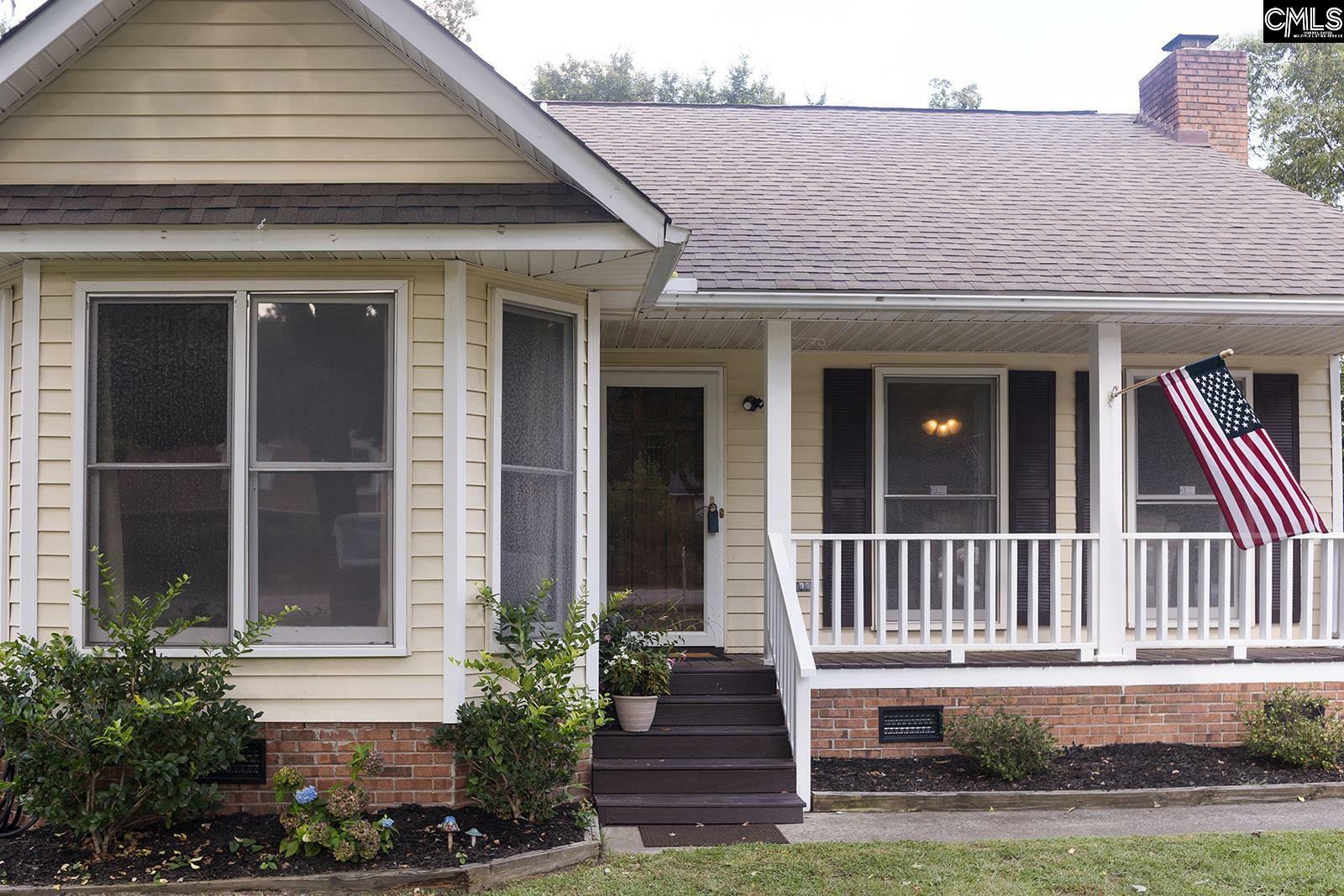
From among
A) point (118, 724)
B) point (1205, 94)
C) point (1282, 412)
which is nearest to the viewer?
point (118, 724)

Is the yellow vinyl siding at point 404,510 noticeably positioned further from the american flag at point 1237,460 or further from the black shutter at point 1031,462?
the black shutter at point 1031,462

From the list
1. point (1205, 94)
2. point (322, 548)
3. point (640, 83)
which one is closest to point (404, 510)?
point (322, 548)

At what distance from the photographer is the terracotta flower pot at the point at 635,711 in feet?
22.2

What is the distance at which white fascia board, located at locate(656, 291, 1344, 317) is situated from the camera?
7.15m

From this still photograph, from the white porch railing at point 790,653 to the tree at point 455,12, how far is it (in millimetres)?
26399

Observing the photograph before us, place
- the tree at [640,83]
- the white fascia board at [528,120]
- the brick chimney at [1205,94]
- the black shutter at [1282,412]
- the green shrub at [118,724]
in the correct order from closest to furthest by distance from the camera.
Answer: the green shrub at [118,724] → the white fascia board at [528,120] → the black shutter at [1282,412] → the brick chimney at [1205,94] → the tree at [640,83]

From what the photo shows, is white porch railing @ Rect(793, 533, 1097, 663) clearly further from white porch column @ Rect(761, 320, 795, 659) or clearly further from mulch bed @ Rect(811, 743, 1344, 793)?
mulch bed @ Rect(811, 743, 1344, 793)

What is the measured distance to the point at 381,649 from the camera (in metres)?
5.83

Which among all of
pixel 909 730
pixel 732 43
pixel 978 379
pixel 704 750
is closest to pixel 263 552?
pixel 704 750

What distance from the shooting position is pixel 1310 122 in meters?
21.3

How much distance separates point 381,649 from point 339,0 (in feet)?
10.8

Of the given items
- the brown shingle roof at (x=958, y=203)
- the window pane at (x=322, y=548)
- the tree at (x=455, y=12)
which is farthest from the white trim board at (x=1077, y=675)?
the tree at (x=455, y=12)

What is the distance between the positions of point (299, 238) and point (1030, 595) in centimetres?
484

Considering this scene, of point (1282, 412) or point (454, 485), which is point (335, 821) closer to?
point (454, 485)
